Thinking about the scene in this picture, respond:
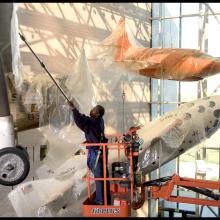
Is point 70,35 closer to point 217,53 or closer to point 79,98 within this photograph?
point 79,98

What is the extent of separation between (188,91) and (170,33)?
2.36 m

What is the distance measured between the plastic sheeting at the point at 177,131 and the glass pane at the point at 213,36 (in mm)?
Result: 4461

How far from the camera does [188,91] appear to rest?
13344 millimetres

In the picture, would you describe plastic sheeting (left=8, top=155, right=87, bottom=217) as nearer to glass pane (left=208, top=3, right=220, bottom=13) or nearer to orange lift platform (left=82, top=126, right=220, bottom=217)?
orange lift platform (left=82, top=126, right=220, bottom=217)

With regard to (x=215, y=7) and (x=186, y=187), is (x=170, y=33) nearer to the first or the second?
(x=215, y=7)

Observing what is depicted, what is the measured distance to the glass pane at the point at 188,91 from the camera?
1305 centimetres

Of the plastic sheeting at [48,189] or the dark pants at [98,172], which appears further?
the plastic sheeting at [48,189]

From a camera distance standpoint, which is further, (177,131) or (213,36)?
(213,36)

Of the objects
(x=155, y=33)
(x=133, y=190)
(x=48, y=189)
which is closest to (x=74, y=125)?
(x=48, y=189)

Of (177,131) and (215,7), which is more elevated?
(215,7)

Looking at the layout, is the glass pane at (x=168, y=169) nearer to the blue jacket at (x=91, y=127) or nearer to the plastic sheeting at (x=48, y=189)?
the plastic sheeting at (x=48, y=189)

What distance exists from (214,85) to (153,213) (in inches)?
199

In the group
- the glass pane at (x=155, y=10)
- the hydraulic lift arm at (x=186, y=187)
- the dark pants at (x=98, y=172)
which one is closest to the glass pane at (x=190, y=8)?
the glass pane at (x=155, y=10)

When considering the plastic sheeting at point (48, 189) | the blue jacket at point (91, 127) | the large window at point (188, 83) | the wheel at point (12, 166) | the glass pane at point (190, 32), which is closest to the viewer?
the wheel at point (12, 166)
